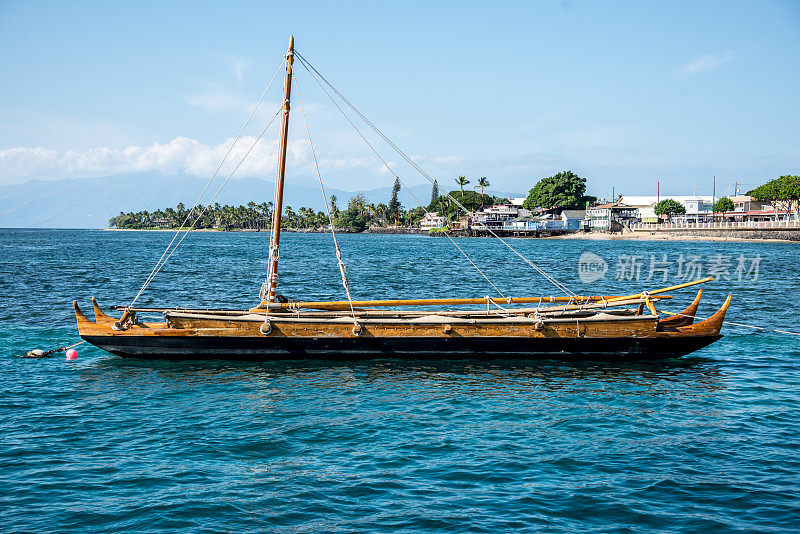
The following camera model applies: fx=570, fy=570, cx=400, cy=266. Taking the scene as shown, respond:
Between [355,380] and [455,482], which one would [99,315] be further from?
[455,482]

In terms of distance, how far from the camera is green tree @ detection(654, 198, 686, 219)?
547 ft

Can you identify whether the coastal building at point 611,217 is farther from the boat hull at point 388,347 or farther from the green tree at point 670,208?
the boat hull at point 388,347

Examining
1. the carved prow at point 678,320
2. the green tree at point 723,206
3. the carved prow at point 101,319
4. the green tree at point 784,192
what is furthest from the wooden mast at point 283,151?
the green tree at point 723,206

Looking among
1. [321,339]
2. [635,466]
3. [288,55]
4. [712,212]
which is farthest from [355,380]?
[712,212]

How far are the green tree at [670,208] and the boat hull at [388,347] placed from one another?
166355 mm

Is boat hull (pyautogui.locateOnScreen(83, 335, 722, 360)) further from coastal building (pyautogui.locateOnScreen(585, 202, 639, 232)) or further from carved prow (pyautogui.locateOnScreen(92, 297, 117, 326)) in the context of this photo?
coastal building (pyautogui.locateOnScreen(585, 202, 639, 232))

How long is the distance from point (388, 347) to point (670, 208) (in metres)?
171

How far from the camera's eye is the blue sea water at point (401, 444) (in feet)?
28.5

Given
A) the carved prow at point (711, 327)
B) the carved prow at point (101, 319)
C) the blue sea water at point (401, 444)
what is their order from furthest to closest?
1. the carved prow at point (101, 319)
2. the carved prow at point (711, 327)
3. the blue sea water at point (401, 444)

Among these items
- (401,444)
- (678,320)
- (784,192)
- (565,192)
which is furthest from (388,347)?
(565,192)

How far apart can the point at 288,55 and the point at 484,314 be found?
1055cm

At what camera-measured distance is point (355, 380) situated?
15.7 meters

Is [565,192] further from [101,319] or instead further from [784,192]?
[101,319]

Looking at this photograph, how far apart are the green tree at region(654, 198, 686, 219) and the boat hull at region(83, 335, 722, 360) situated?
166 meters
